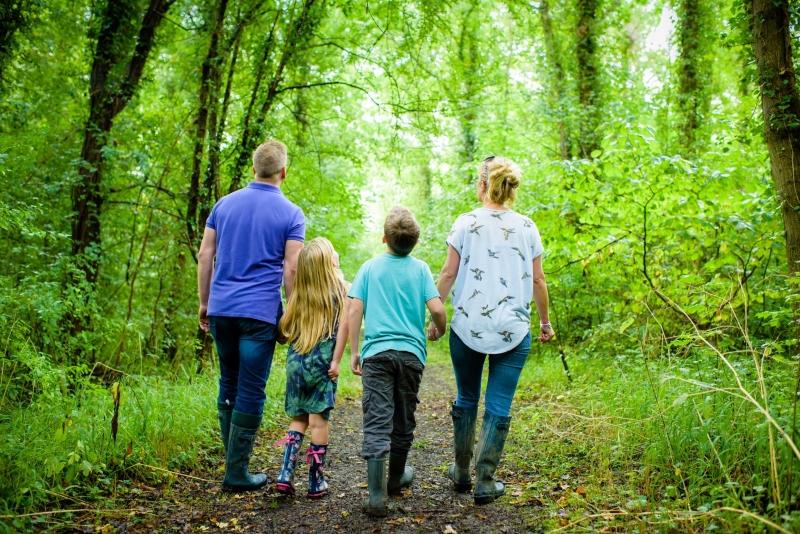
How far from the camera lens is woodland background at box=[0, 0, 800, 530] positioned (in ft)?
11.4

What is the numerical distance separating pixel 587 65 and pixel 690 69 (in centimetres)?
201

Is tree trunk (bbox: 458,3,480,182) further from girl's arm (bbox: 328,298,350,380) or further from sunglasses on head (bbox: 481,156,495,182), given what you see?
girl's arm (bbox: 328,298,350,380)

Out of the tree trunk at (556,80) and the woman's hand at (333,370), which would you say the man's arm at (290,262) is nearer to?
the woman's hand at (333,370)

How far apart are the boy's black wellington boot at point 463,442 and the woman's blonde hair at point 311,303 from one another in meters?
1.06

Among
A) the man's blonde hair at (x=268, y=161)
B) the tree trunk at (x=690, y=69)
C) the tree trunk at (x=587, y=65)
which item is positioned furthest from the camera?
the tree trunk at (x=587, y=65)

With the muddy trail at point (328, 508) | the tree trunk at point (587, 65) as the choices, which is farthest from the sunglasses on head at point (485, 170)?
the tree trunk at point (587, 65)

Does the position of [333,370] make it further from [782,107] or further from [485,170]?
[782,107]

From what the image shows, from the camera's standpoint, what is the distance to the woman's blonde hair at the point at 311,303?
397 centimetres

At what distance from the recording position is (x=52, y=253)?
7234 mm

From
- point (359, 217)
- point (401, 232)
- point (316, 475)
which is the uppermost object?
point (359, 217)

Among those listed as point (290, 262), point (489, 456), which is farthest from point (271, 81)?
point (489, 456)

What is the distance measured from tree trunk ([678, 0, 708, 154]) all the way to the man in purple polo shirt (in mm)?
9970

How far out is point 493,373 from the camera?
12.1 feet

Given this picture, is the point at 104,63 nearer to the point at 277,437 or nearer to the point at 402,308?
the point at 277,437
